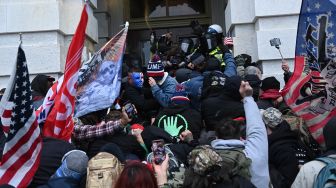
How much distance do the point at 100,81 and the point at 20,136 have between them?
6.08 feet

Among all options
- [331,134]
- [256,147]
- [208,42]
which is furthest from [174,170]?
[208,42]

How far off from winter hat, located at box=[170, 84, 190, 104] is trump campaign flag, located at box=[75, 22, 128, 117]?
0.74 m

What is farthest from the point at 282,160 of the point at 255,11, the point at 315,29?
the point at 255,11

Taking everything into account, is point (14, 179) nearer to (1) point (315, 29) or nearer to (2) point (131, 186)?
(2) point (131, 186)

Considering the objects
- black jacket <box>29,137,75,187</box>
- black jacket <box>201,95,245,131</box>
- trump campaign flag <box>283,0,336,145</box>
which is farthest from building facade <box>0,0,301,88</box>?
black jacket <box>29,137,75,187</box>

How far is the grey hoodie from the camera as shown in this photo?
4379mm

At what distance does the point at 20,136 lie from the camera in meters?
4.80

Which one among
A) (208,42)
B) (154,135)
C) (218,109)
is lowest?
(154,135)

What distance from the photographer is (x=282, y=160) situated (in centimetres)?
482

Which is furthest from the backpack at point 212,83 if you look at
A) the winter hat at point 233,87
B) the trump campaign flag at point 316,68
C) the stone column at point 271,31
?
the stone column at point 271,31

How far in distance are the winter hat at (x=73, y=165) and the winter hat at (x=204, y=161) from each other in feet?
3.30

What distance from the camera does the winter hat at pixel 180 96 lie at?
614cm

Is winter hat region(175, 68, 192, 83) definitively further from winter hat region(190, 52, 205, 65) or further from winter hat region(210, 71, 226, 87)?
winter hat region(210, 71, 226, 87)

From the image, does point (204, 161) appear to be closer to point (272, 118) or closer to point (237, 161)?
point (237, 161)
